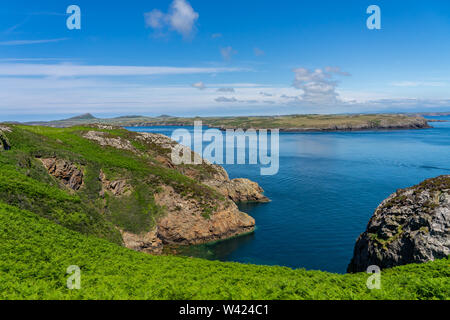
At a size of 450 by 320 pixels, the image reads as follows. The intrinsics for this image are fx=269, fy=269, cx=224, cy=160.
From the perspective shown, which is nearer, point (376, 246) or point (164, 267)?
point (164, 267)

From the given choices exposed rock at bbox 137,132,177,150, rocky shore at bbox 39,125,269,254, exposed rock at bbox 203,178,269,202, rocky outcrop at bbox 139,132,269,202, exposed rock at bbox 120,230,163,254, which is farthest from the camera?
exposed rock at bbox 137,132,177,150

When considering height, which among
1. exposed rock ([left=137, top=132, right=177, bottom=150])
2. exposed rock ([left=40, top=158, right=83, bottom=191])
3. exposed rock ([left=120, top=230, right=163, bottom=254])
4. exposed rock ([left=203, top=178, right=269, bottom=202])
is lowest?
exposed rock ([left=120, top=230, right=163, bottom=254])

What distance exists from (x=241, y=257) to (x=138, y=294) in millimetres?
32002

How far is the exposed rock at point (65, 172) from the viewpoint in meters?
39.5

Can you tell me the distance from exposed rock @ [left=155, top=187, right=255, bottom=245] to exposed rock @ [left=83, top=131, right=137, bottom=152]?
21.9 meters

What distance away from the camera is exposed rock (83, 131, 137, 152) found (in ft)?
202

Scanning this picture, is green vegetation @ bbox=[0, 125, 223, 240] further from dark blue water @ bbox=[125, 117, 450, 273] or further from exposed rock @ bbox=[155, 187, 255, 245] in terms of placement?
dark blue water @ bbox=[125, 117, 450, 273]

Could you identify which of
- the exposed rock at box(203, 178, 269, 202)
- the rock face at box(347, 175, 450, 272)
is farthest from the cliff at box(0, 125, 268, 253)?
the rock face at box(347, 175, 450, 272)

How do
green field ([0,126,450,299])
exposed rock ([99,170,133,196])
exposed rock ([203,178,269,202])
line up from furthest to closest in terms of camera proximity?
exposed rock ([203,178,269,202]) → exposed rock ([99,170,133,196]) → green field ([0,126,450,299])

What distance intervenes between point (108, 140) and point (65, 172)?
75.1ft

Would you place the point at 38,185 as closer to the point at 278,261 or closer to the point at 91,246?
the point at 91,246

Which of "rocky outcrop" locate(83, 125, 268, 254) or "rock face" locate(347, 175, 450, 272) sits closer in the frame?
"rock face" locate(347, 175, 450, 272)
